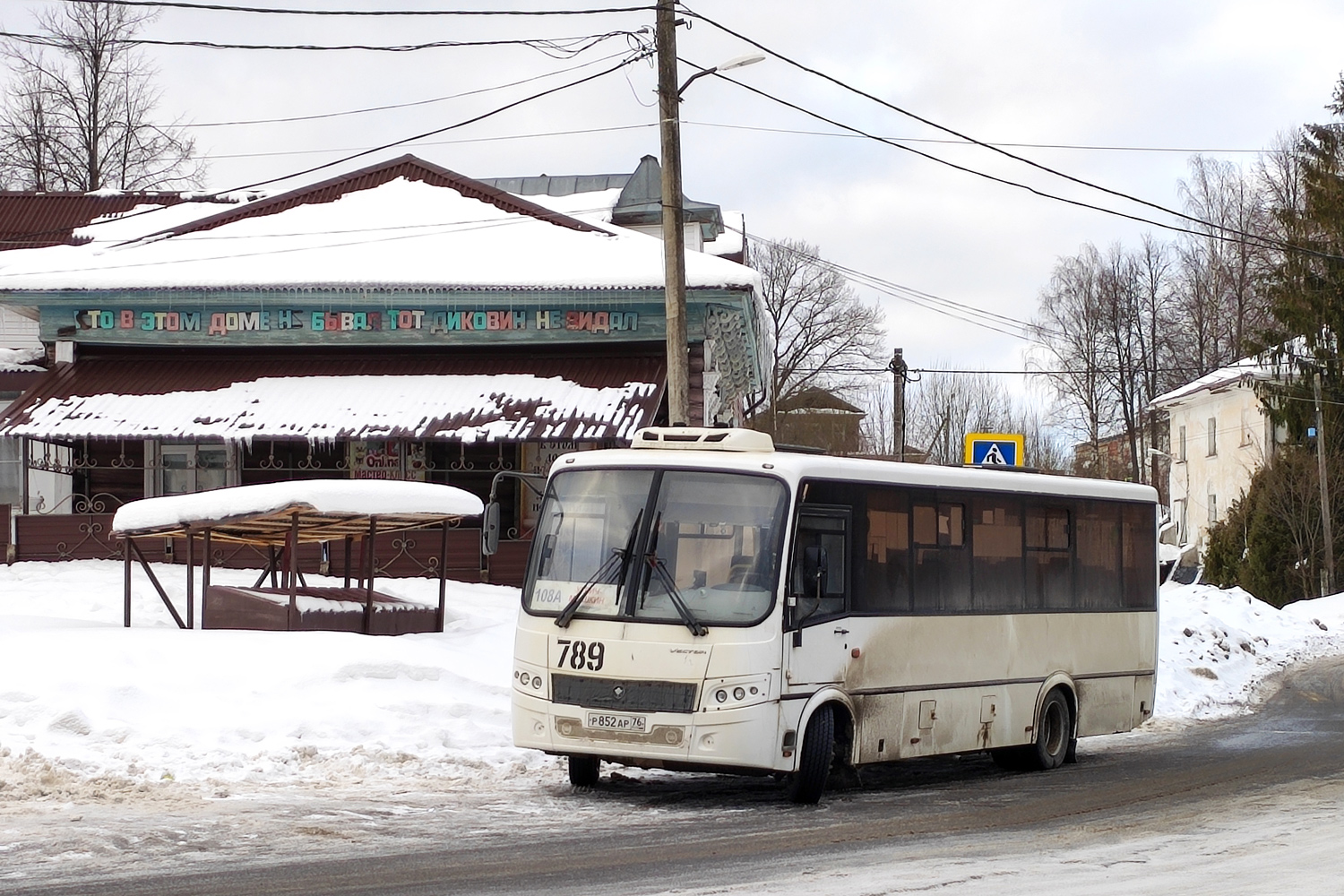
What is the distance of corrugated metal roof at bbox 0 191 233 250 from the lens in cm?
3347

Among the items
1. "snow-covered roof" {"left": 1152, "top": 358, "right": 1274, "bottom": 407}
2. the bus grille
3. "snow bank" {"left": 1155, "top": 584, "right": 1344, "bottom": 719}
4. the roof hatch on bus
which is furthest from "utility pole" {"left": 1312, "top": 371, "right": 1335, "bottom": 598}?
the bus grille

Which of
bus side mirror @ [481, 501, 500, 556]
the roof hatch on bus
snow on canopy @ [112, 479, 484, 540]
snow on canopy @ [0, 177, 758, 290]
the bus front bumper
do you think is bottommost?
the bus front bumper

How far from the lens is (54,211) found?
3441 centimetres

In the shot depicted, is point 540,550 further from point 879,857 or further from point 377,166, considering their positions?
point 377,166

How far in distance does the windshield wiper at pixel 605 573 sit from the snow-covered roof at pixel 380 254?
1333 centimetres

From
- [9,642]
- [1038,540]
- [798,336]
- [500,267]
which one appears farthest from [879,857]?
[798,336]

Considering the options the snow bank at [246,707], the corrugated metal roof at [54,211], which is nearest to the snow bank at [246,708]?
the snow bank at [246,707]

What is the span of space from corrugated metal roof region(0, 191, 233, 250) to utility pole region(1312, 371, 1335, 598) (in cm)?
2881

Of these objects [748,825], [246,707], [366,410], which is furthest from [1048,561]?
[366,410]

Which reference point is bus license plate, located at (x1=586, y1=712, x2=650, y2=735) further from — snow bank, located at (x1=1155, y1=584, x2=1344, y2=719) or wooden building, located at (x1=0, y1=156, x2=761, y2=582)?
wooden building, located at (x1=0, y1=156, x2=761, y2=582)

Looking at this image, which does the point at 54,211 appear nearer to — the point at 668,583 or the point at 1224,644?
the point at 1224,644

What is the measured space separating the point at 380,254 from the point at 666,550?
16.6 metres

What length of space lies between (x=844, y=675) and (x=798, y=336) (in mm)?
50186

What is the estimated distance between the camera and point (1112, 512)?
48.9ft
